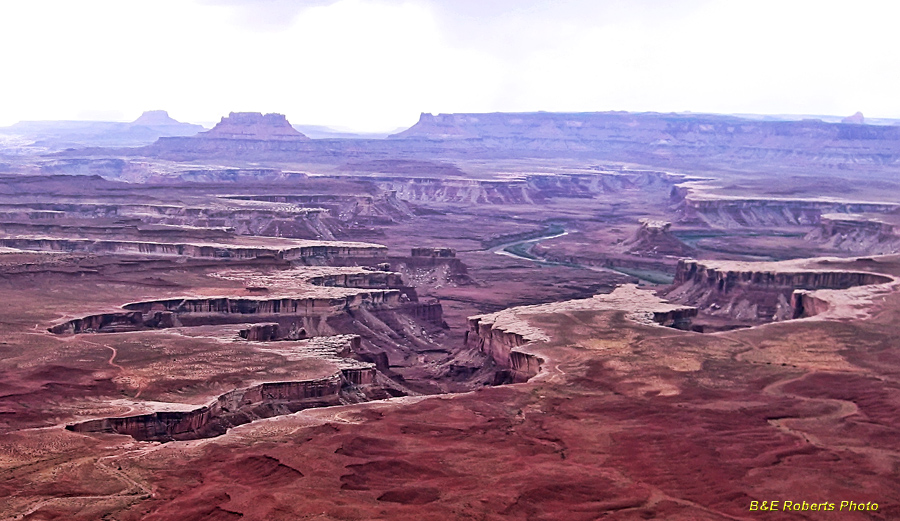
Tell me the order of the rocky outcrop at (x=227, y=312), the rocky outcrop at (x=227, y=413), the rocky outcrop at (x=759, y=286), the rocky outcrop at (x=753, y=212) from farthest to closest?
the rocky outcrop at (x=753, y=212) → the rocky outcrop at (x=759, y=286) → the rocky outcrop at (x=227, y=312) → the rocky outcrop at (x=227, y=413)

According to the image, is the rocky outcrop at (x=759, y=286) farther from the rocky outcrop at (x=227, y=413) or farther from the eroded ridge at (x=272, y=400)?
the rocky outcrop at (x=227, y=413)

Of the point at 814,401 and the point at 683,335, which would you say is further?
the point at 683,335

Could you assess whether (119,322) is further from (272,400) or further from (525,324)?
(525,324)

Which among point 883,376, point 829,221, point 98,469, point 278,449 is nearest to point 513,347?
point 883,376

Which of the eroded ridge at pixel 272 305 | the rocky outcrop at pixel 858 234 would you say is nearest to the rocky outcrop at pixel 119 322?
the eroded ridge at pixel 272 305

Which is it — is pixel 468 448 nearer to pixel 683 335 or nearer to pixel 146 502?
pixel 146 502

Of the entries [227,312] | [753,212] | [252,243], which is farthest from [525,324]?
[753,212]
